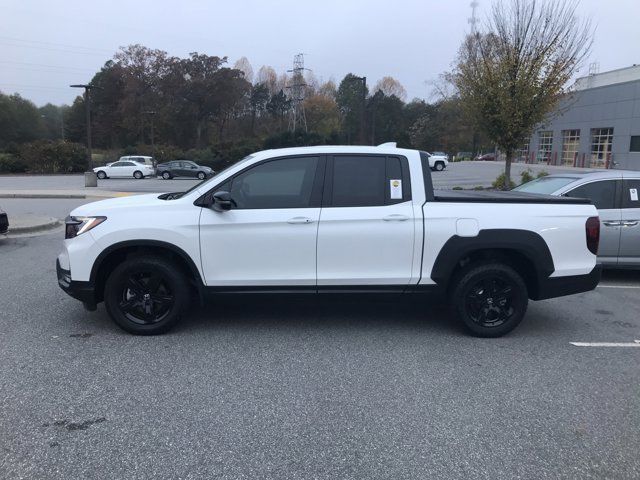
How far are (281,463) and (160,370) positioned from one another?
1.69 meters

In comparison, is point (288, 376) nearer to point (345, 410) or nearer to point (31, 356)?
point (345, 410)

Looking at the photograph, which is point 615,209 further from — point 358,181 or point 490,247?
point 358,181

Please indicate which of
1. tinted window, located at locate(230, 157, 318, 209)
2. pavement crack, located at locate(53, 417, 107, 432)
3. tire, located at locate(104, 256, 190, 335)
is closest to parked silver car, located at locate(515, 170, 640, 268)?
tinted window, located at locate(230, 157, 318, 209)

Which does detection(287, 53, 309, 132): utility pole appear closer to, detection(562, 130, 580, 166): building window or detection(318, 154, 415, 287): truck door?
detection(562, 130, 580, 166): building window

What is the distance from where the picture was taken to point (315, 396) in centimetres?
395

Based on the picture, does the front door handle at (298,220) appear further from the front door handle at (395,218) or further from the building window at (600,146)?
the building window at (600,146)

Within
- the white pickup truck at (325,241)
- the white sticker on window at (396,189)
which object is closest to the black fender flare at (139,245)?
the white pickup truck at (325,241)

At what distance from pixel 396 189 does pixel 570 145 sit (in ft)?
181

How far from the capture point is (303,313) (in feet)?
19.6

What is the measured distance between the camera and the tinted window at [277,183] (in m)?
5.13

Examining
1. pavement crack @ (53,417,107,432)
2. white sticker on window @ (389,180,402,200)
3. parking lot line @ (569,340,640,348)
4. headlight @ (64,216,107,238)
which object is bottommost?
parking lot line @ (569,340,640,348)

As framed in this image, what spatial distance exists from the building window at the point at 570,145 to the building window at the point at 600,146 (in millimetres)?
2239

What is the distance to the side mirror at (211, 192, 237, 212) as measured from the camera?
4.90 m

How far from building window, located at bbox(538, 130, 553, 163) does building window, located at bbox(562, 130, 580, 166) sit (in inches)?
88.6
